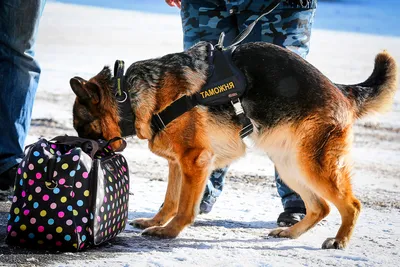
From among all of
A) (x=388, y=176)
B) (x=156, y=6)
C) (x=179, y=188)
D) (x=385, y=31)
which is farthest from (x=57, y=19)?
(x=179, y=188)

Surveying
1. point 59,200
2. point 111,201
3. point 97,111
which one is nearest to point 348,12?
point 97,111

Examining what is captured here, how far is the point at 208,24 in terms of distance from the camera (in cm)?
489

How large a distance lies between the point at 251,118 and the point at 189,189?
545 millimetres

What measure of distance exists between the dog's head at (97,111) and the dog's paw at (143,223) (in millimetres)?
552

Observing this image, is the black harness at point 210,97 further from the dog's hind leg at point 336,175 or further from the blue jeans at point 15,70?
the blue jeans at point 15,70

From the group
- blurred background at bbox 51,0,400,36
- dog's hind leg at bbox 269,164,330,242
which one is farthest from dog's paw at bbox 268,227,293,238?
blurred background at bbox 51,0,400,36

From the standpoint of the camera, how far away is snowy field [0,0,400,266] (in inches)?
148

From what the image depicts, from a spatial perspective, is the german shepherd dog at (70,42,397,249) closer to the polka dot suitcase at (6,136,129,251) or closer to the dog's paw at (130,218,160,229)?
the dog's paw at (130,218,160,229)

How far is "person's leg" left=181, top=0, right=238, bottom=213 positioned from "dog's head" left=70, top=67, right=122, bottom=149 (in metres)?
0.94

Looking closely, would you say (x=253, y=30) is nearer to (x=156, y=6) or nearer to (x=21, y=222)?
(x=21, y=222)

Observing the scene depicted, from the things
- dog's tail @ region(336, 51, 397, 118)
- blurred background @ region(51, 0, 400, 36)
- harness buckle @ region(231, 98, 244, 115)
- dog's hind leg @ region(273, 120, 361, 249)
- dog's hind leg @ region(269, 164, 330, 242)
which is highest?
blurred background @ region(51, 0, 400, 36)

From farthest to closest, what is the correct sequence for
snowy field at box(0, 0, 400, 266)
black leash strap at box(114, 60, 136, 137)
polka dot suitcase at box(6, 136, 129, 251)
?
black leash strap at box(114, 60, 136, 137) < snowy field at box(0, 0, 400, 266) < polka dot suitcase at box(6, 136, 129, 251)

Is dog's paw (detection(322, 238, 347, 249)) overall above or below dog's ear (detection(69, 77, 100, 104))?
below

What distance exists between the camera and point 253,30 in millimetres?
4836
